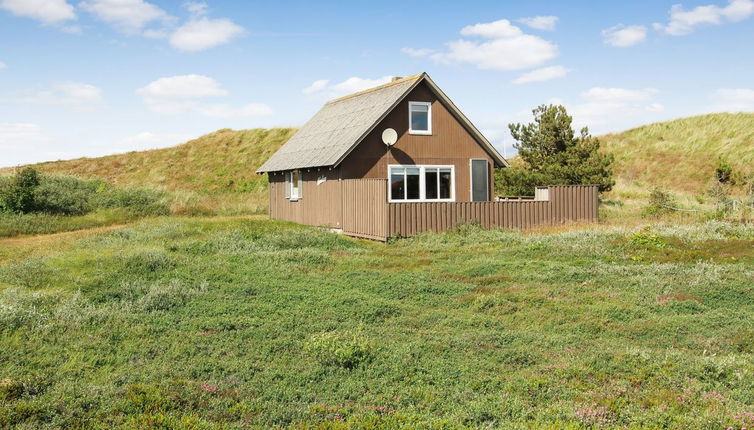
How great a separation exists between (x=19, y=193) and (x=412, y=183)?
18200 mm

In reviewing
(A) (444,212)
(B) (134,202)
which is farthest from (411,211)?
(B) (134,202)

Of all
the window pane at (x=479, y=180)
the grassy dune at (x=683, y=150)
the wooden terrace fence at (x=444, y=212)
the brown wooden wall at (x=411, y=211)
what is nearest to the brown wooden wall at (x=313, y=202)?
the brown wooden wall at (x=411, y=211)

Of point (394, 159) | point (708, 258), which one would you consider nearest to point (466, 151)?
point (394, 159)

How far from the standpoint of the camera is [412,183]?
2652cm

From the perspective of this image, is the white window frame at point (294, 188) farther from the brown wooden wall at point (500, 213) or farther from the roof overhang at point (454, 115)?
the brown wooden wall at point (500, 213)

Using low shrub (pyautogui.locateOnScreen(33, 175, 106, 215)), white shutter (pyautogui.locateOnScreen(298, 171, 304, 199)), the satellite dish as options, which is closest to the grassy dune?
white shutter (pyautogui.locateOnScreen(298, 171, 304, 199))

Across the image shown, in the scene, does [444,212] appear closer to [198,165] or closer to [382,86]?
[382,86]

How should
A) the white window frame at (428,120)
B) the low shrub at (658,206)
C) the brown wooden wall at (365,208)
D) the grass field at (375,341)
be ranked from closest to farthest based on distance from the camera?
the grass field at (375,341) < the brown wooden wall at (365,208) < the white window frame at (428,120) < the low shrub at (658,206)

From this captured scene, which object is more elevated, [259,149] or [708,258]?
[259,149]

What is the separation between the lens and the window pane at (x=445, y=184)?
27.2 meters

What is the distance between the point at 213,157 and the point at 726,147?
4605cm

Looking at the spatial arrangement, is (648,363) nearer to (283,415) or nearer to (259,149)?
(283,415)

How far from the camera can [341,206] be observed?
26359 mm

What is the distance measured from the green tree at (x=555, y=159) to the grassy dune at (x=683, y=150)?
55.0ft
